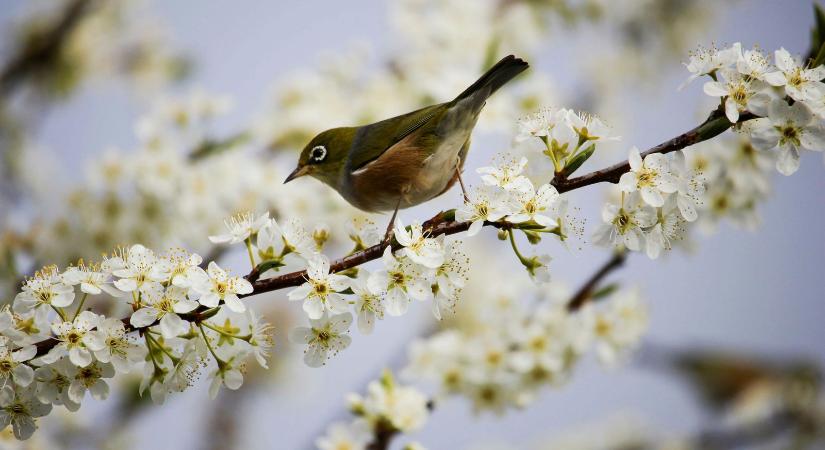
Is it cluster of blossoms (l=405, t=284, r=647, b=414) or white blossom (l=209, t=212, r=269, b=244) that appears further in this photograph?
cluster of blossoms (l=405, t=284, r=647, b=414)

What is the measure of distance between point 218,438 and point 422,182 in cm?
441

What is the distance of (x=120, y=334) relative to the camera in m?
1.95

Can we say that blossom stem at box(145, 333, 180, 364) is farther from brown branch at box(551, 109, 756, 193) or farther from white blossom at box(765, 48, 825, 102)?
white blossom at box(765, 48, 825, 102)

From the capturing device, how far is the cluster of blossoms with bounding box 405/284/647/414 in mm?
3689

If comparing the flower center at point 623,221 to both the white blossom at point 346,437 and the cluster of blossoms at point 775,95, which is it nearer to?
the cluster of blossoms at point 775,95

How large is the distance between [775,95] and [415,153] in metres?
1.31

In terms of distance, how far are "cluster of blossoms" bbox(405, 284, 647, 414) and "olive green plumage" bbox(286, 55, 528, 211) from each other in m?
1.16

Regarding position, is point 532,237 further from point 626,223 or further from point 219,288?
point 219,288

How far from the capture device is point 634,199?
6.65 feet

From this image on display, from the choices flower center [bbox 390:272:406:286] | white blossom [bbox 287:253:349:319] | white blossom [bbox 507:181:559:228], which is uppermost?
white blossom [bbox 507:181:559:228]

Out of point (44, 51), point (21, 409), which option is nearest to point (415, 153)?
point (21, 409)

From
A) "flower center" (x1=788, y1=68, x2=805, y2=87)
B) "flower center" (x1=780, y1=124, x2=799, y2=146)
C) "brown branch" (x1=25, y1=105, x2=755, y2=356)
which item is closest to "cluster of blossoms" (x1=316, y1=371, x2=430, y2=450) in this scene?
"brown branch" (x1=25, y1=105, x2=755, y2=356)

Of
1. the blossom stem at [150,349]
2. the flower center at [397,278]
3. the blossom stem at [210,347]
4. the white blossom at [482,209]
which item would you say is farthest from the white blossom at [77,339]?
the white blossom at [482,209]

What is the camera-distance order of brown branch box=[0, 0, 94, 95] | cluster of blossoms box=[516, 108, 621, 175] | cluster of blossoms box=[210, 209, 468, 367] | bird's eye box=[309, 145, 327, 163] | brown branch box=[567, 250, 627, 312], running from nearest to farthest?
cluster of blossoms box=[210, 209, 468, 367] < cluster of blossoms box=[516, 108, 621, 175] < brown branch box=[567, 250, 627, 312] < bird's eye box=[309, 145, 327, 163] < brown branch box=[0, 0, 94, 95]
